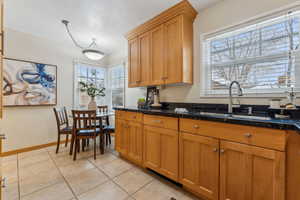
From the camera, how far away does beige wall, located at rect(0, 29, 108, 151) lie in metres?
2.70

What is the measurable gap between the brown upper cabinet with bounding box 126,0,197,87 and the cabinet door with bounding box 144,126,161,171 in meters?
0.82

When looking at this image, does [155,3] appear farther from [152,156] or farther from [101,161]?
[101,161]

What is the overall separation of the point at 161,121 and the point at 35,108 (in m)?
3.03

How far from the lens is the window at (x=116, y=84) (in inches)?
152

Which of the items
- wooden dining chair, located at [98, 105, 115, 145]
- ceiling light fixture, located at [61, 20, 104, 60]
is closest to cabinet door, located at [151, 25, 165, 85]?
ceiling light fixture, located at [61, 20, 104, 60]

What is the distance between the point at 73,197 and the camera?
5.07 ft

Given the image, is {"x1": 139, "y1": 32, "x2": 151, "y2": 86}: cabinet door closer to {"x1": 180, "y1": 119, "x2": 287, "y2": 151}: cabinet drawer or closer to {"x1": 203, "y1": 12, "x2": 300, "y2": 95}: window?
{"x1": 203, "y1": 12, "x2": 300, "y2": 95}: window

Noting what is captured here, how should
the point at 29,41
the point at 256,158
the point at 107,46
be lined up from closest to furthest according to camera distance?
the point at 256,158
the point at 29,41
the point at 107,46

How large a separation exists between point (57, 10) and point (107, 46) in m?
1.52

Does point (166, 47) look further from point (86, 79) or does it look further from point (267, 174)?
point (86, 79)

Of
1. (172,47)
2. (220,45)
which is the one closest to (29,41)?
(172,47)

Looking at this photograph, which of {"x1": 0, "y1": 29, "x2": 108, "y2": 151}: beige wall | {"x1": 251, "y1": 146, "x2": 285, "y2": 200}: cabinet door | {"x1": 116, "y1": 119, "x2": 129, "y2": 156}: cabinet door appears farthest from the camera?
{"x1": 0, "y1": 29, "x2": 108, "y2": 151}: beige wall

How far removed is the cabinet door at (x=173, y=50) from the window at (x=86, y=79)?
267 centimetres

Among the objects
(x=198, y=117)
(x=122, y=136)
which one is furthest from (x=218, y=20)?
(x=122, y=136)
